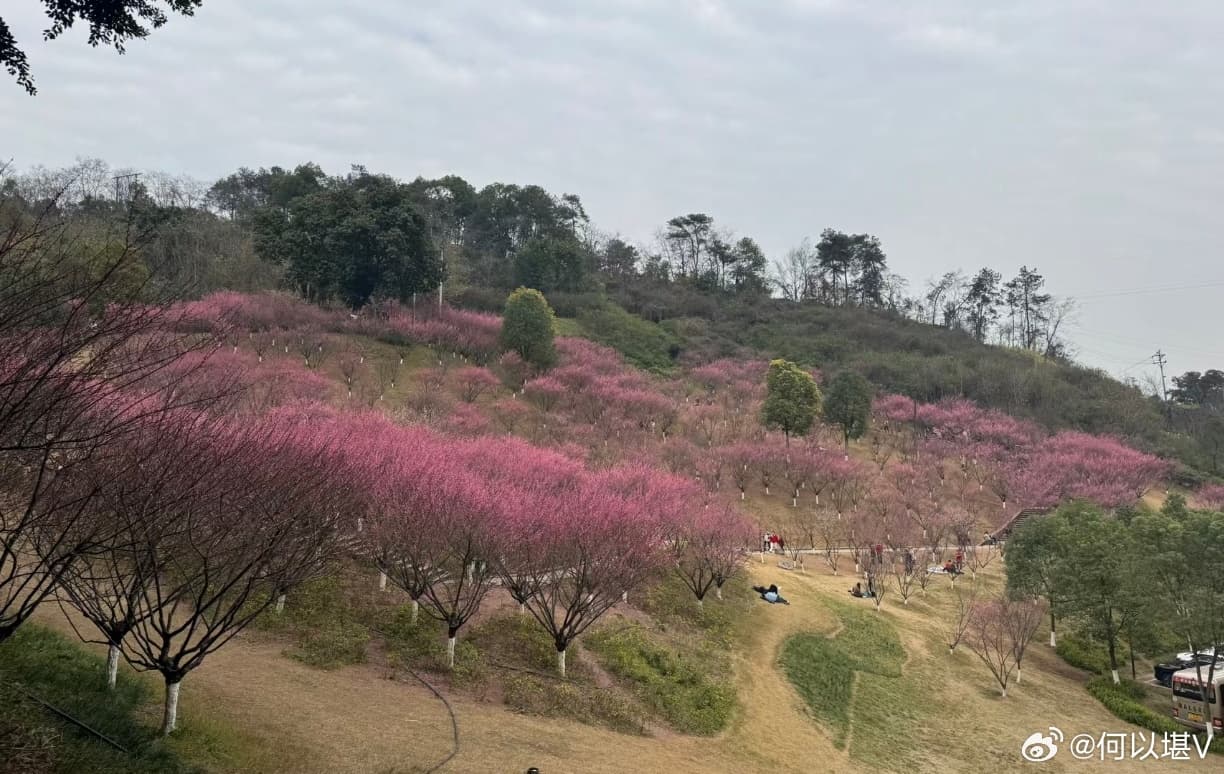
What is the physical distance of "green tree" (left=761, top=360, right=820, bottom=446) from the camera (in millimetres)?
41969

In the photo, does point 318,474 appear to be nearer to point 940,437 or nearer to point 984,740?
point 984,740

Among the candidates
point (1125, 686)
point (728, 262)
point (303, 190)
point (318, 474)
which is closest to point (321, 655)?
point (318, 474)

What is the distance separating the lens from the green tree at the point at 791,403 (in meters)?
42.0

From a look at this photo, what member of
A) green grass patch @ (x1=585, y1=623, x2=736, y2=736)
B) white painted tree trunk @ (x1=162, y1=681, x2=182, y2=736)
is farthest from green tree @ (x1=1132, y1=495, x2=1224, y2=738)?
white painted tree trunk @ (x1=162, y1=681, x2=182, y2=736)

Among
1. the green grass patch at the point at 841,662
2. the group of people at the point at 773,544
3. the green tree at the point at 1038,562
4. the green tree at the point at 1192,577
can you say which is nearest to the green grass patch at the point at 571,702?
the green grass patch at the point at 841,662

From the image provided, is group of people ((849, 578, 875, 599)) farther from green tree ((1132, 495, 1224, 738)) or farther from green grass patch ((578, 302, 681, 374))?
green grass patch ((578, 302, 681, 374))

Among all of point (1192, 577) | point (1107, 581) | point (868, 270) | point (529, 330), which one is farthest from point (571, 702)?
point (868, 270)

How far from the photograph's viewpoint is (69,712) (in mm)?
8617

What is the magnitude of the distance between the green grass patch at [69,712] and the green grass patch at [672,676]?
32.5ft

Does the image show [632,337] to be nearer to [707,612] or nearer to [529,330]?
[529,330]

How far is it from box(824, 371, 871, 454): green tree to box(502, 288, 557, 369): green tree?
19.5 metres

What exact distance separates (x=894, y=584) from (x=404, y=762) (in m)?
25.2

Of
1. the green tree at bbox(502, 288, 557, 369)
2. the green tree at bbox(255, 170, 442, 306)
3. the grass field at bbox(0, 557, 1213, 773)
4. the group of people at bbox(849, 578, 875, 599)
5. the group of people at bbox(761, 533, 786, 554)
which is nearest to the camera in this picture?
the grass field at bbox(0, 557, 1213, 773)

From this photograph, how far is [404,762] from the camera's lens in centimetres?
1054
